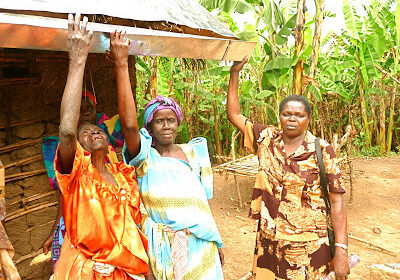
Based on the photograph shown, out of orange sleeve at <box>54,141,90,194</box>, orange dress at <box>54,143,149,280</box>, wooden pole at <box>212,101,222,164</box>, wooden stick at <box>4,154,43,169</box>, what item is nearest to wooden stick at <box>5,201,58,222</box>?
wooden stick at <box>4,154,43,169</box>

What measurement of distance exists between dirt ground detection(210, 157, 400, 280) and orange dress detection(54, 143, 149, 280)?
2.60 metres

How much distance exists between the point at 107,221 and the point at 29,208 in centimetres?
154

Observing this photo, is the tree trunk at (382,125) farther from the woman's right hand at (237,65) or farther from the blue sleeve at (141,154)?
the blue sleeve at (141,154)

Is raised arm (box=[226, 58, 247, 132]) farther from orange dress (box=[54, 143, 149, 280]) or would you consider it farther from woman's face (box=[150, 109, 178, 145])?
orange dress (box=[54, 143, 149, 280])

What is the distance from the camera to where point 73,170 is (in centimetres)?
183

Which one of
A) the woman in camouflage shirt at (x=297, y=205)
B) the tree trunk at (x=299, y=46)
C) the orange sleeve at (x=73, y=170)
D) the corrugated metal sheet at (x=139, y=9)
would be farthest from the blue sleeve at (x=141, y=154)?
the tree trunk at (x=299, y=46)

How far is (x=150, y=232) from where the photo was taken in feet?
7.06

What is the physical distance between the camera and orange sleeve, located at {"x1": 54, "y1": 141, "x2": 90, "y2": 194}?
1.82m

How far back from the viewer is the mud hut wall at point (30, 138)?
9.76ft

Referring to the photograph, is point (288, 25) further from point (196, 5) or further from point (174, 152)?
point (174, 152)

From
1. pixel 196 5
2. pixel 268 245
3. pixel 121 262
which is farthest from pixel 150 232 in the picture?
pixel 196 5

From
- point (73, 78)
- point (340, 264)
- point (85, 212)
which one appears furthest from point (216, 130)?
point (73, 78)

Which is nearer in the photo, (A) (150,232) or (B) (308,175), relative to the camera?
(A) (150,232)

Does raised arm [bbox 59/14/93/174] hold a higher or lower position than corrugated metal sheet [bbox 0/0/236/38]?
lower
